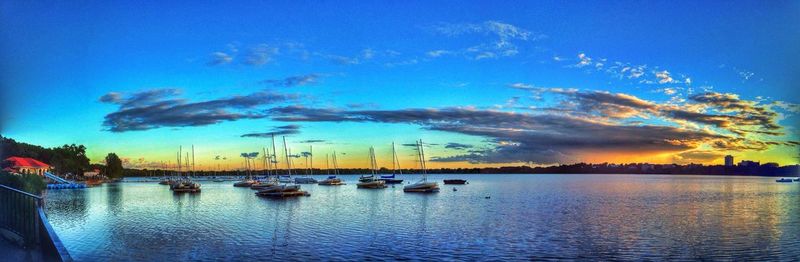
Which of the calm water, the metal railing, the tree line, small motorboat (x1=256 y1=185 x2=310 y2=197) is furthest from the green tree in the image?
the metal railing

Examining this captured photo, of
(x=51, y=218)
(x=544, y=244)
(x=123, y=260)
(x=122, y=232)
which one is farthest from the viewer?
(x=51, y=218)

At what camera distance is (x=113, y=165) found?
522ft

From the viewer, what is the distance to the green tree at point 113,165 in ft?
521

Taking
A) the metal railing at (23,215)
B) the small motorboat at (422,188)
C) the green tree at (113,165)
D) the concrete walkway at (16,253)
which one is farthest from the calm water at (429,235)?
the green tree at (113,165)

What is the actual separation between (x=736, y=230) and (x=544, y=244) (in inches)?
538

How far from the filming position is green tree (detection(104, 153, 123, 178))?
15886 centimetres

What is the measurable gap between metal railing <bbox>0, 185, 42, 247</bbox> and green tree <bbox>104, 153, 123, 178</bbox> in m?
158

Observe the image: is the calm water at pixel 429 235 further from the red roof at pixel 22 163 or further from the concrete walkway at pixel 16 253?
the red roof at pixel 22 163

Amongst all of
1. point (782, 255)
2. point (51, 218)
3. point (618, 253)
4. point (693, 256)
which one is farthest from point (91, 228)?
point (782, 255)

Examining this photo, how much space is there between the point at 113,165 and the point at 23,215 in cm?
16195

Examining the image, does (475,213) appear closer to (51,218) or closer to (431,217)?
(431,217)

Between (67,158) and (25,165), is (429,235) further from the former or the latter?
(67,158)

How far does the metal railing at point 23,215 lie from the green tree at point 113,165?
15845cm

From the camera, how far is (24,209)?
46.0ft
